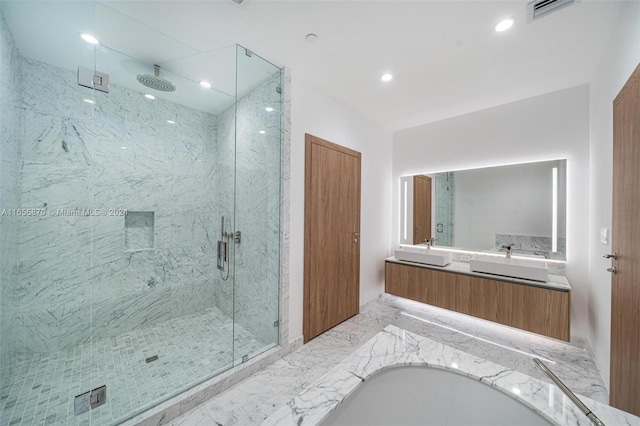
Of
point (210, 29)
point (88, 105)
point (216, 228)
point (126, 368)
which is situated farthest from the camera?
point (216, 228)

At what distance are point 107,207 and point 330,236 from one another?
88.1 inches

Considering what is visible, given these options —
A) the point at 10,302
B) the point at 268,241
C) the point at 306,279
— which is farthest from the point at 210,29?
the point at 10,302

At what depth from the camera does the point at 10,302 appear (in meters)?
1.78

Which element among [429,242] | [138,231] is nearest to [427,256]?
[429,242]

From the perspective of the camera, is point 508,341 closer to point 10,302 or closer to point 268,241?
point 268,241

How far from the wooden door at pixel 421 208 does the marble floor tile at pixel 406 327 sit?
99cm

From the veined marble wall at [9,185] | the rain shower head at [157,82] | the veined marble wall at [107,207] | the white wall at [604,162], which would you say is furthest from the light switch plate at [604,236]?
the veined marble wall at [9,185]

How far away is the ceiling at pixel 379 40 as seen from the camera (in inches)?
61.1

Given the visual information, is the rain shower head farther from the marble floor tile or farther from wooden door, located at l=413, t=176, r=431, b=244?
wooden door, located at l=413, t=176, r=431, b=244

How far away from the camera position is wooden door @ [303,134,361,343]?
2.46 meters

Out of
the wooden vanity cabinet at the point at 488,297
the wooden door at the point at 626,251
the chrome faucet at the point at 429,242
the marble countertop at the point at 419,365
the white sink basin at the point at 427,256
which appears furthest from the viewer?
the chrome faucet at the point at 429,242

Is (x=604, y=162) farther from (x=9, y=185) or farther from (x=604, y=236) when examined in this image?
(x=9, y=185)

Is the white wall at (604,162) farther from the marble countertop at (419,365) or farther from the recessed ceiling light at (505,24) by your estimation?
the marble countertop at (419,365)

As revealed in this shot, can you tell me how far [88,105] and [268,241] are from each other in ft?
6.54
